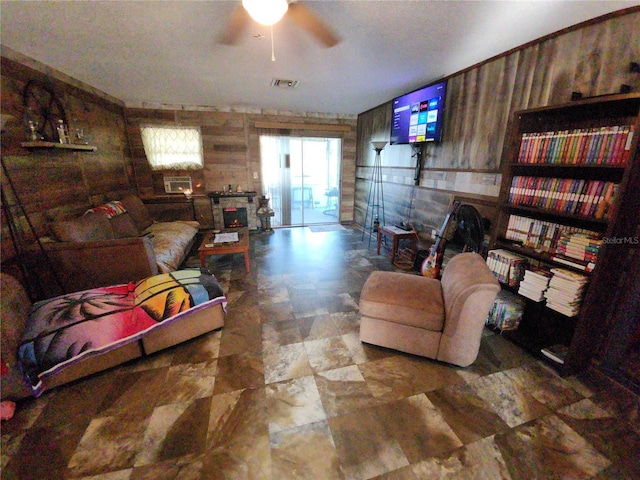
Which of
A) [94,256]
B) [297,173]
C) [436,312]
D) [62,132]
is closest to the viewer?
[436,312]

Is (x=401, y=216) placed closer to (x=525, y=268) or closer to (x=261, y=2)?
(x=525, y=268)

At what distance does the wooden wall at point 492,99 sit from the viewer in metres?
1.72

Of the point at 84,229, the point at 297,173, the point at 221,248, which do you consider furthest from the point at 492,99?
the point at 84,229

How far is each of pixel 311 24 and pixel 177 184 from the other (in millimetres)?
4006

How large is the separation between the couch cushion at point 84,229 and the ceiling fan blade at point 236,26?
7.06 ft

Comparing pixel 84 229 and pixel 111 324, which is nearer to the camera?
pixel 111 324

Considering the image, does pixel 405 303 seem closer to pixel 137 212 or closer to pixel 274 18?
pixel 274 18

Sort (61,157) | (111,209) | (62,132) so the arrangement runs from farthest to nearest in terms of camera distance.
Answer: (111,209) → (61,157) → (62,132)

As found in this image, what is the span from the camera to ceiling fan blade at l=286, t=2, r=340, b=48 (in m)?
1.76

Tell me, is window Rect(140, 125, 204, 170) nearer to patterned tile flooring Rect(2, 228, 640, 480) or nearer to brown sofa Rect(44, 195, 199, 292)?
brown sofa Rect(44, 195, 199, 292)

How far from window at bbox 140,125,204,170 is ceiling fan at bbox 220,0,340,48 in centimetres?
297

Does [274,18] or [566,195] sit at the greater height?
[274,18]

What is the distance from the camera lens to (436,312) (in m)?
1.82

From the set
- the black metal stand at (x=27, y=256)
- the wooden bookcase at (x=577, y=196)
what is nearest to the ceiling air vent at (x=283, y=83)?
the wooden bookcase at (x=577, y=196)
